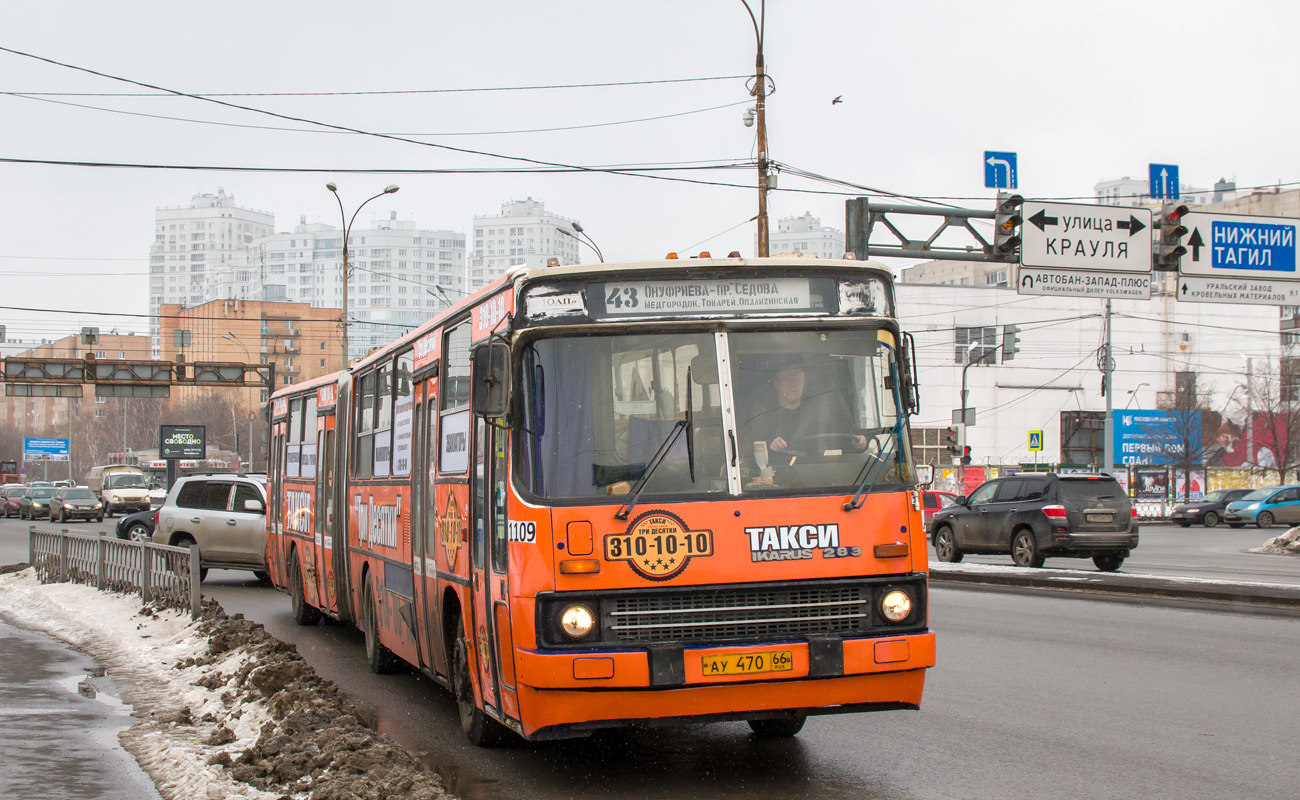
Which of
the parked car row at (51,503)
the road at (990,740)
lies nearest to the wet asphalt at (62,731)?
the road at (990,740)

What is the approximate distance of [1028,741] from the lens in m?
7.96

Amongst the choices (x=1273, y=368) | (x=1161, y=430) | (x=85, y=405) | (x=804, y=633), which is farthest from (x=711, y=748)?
(x=85, y=405)

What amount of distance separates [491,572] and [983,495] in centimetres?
1994

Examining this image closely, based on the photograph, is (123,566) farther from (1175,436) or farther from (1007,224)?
(1175,436)

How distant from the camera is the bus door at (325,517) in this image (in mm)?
13703

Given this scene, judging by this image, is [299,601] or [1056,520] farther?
[1056,520]

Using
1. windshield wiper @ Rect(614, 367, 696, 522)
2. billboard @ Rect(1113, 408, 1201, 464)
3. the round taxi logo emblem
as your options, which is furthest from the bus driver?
billboard @ Rect(1113, 408, 1201, 464)

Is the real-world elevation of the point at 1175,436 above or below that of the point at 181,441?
below

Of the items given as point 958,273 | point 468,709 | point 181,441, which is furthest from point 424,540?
point 958,273

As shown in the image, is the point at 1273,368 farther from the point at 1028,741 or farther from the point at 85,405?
the point at 85,405

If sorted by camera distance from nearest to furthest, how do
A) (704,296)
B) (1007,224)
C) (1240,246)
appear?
(704,296) < (1007,224) < (1240,246)

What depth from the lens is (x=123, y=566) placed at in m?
17.7

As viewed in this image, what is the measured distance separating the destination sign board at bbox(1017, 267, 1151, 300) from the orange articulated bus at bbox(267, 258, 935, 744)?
16278 mm

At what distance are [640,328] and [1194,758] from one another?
3.86m
